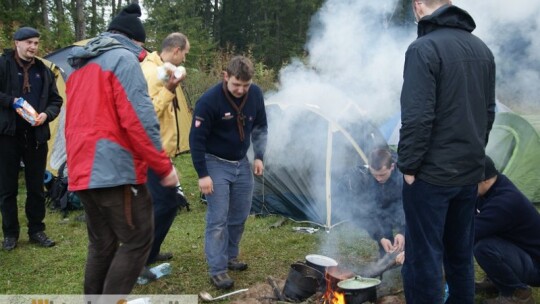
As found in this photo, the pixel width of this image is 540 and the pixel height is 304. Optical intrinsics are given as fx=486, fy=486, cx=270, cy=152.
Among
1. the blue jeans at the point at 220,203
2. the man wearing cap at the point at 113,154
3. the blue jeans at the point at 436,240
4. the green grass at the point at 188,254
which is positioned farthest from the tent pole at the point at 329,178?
the man wearing cap at the point at 113,154

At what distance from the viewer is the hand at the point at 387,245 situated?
4.08 metres

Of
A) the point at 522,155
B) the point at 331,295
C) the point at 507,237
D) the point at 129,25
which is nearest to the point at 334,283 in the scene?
the point at 331,295

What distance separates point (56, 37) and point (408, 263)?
1517 cm

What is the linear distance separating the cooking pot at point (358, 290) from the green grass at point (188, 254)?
2.57 feet

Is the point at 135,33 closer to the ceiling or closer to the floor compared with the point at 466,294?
closer to the ceiling

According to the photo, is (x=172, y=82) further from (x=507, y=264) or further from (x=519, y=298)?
(x=519, y=298)

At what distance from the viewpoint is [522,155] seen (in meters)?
6.25

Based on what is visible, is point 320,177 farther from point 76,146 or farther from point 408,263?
point 76,146

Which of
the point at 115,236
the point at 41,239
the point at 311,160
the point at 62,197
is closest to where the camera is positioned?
the point at 115,236

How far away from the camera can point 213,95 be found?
388 centimetres

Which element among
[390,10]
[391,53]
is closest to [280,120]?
[391,53]

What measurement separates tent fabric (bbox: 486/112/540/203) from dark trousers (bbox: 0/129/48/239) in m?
5.48

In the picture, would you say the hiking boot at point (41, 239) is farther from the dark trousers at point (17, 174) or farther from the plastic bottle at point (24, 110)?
the plastic bottle at point (24, 110)

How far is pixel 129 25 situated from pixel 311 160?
3.09 meters
